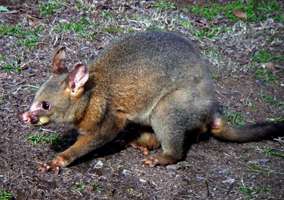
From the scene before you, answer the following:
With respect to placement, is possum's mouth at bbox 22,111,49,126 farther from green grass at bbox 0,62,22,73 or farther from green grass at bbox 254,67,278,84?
green grass at bbox 254,67,278,84

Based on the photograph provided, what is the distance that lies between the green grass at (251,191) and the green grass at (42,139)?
5.90ft

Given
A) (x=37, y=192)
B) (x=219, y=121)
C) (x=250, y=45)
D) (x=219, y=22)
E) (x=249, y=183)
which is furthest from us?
(x=219, y=22)

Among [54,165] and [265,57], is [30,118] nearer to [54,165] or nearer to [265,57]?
[54,165]

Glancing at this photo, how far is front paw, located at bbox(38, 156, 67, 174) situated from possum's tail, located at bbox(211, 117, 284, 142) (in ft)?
4.94

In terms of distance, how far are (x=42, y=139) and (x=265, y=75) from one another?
3.00 metres

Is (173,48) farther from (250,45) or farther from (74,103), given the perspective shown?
(250,45)

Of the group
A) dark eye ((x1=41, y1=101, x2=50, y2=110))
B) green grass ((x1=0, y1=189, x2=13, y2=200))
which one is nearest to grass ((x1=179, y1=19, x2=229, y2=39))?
dark eye ((x1=41, y1=101, x2=50, y2=110))

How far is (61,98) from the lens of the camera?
5629mm

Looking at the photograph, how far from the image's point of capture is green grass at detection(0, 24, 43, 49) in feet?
25.6

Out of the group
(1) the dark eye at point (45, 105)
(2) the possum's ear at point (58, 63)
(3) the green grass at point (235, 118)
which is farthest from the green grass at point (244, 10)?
(1) the dark eye at point (45, 105)

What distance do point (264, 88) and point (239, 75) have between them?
0.39 m

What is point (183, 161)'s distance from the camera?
6.02m

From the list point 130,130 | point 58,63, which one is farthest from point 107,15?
point 58,63

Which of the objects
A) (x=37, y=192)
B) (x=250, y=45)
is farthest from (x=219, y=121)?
(x=250, y=45)
